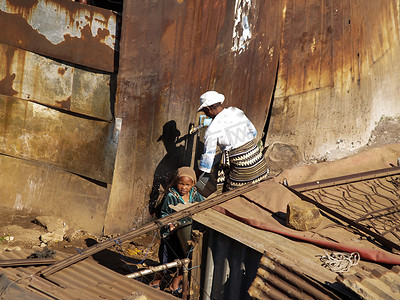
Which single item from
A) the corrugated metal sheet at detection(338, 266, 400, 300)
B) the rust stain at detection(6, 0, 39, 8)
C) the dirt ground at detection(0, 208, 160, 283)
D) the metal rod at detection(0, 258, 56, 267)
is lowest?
the dirt ground at detection(0, 208, 160, 283)

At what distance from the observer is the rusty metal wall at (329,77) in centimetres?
697

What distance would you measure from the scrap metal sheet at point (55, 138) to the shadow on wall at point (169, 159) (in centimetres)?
61

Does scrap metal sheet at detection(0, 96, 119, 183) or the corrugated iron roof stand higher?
scrap metal sheet at detection(0, 96, 119, 183)

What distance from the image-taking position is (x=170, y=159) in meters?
6.14

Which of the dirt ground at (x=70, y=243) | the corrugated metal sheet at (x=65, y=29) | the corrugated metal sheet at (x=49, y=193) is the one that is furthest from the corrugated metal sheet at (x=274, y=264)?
the corrugated metal sheet at (x=65, y=29)

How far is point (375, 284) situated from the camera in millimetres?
3355

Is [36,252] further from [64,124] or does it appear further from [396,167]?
[396,167]

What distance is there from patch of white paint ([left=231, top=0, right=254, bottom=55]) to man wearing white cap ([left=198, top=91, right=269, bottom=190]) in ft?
3.37

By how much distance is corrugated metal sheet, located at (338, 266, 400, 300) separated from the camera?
3.24 metres

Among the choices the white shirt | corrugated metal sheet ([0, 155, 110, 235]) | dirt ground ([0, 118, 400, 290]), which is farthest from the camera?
corrugated metal sheet ([0, 155, 110, 235])

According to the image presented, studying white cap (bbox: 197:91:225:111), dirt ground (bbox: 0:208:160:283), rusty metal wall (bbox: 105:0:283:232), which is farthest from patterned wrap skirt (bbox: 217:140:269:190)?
dirt ground (bbox: 0:208:160:283)

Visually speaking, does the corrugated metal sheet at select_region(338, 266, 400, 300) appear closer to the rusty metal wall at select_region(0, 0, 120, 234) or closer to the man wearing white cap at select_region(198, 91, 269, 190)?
the man wearing white cap at select_region(198, 91, 269, 190)

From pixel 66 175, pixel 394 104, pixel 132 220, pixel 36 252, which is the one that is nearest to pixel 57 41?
pixel 66 175

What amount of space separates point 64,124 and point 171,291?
222 cm
